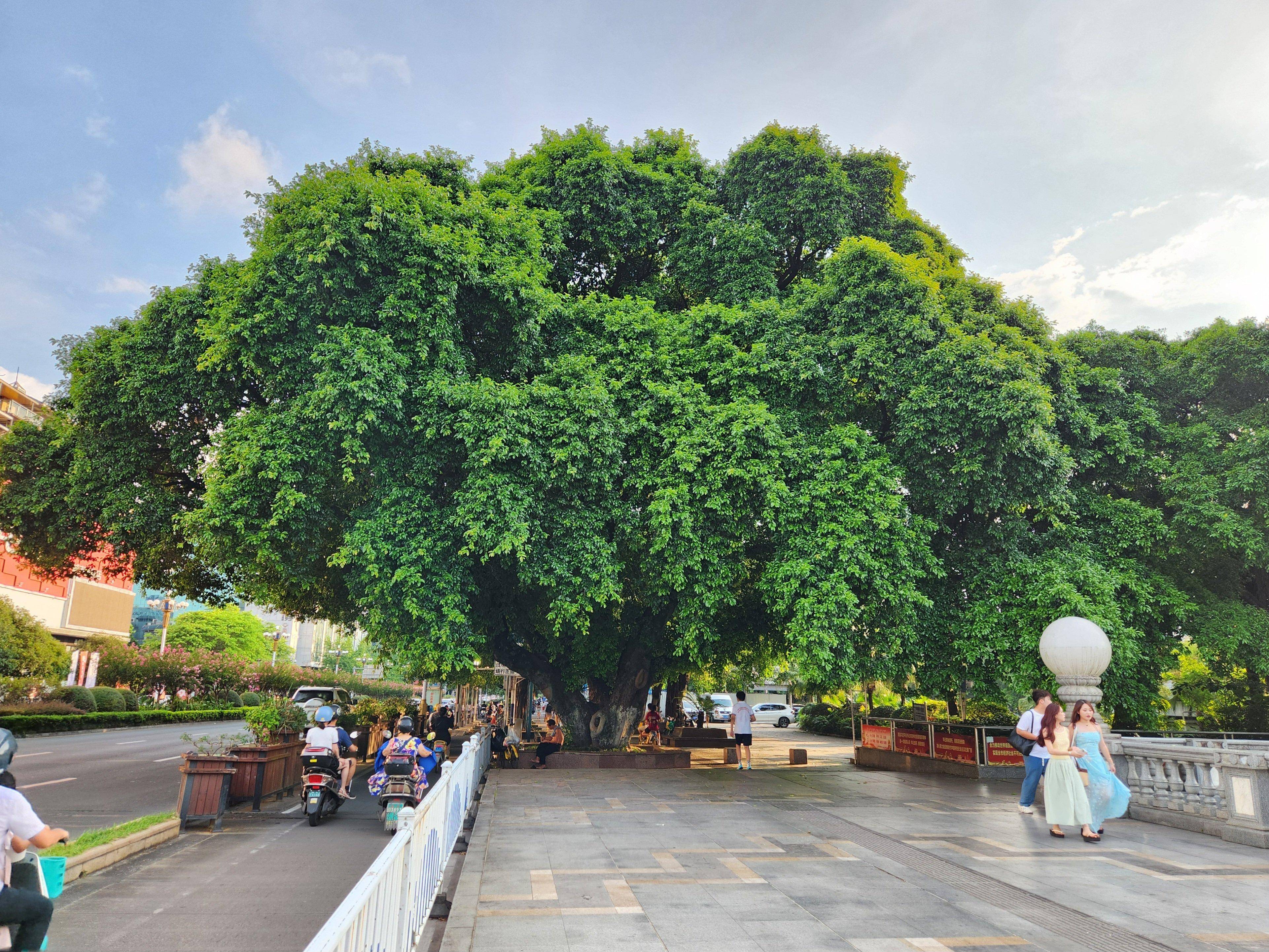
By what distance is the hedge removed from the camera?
92.5ft

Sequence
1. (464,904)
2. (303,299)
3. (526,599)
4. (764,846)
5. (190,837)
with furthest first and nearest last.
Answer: (526,599), (303,299), (190,837), (764,846), (464,904)

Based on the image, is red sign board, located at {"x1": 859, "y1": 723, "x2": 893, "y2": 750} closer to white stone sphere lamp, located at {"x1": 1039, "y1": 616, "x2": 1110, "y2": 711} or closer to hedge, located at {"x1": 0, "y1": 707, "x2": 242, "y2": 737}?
white stone sphere lamp, located at {"x1": 1039, "y1": 616, "x2": 1110, "y2": 711}

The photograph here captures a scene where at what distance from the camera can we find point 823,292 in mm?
15969

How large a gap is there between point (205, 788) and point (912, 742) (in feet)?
51.2

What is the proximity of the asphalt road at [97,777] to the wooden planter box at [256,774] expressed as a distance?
1.13m

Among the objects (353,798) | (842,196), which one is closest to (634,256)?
(842,196)

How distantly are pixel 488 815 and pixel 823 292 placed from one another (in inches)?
446

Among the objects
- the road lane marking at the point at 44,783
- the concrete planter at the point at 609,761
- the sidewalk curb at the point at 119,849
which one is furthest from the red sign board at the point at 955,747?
the road lane marking at the point at 44,783

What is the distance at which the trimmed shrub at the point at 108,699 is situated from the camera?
3569cm

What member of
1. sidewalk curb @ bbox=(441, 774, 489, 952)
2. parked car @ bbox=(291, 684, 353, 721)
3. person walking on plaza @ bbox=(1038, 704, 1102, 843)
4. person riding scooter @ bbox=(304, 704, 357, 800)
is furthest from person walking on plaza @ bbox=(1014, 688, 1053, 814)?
parked car @ bbox=(291, 684, 353, 721)

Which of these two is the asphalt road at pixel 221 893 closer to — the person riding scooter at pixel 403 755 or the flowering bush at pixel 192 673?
the person riding scooter at pixel 403 755

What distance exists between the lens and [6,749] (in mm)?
4250

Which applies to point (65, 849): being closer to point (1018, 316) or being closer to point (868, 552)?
point (868, 552)

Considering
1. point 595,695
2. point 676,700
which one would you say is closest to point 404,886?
point 595,695
